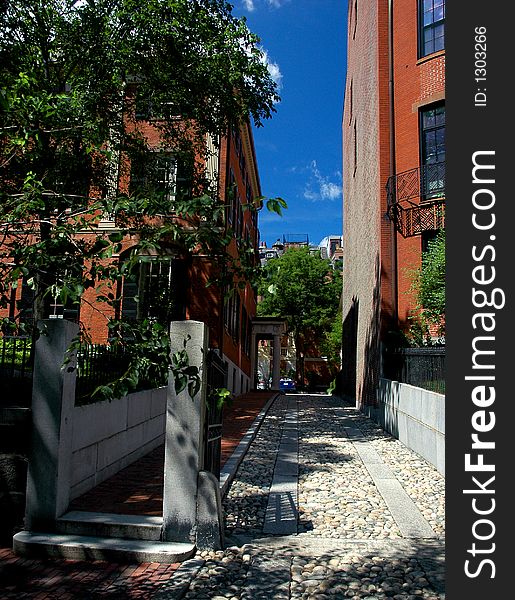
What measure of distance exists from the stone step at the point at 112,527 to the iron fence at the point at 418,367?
5265 mm

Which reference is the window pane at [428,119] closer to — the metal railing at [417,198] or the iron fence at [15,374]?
the metal railing at [417,198]

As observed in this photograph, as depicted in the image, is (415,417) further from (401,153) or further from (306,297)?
(306,297)

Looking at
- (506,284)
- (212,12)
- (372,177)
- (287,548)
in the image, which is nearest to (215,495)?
(287,548)

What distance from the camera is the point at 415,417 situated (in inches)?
400

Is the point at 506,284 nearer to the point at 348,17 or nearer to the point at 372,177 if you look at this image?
the point at 372,177

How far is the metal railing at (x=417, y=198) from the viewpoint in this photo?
14430 mm

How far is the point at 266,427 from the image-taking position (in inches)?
517

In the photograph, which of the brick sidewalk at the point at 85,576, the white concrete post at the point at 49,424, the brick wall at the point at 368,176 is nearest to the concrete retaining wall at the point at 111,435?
the brick sidewalk at the point at 85,576

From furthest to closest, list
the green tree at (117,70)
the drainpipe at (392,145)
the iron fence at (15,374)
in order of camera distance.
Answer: the drainpipe at (392,145) < the green tree at (117,70) < the iron fence at (15,374)

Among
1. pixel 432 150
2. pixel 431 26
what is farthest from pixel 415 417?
pixel 431 26

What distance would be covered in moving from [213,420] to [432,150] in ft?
38.6

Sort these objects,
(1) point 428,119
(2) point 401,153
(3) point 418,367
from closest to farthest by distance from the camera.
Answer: (3) point 418,367, (1) point 428,119, (2) point 401,153

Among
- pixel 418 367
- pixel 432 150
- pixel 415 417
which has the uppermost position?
pixel 432 150

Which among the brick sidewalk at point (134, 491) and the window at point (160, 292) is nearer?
the brick sidewalk at point (134, 491)
